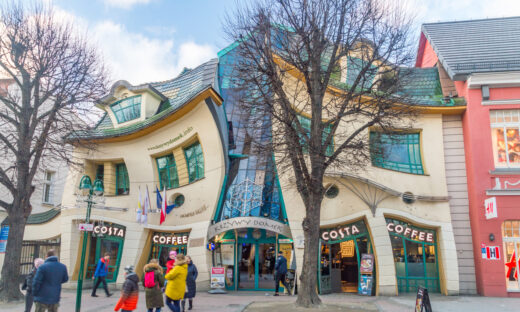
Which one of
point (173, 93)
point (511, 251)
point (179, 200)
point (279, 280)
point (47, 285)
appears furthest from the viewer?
point (173, 93)

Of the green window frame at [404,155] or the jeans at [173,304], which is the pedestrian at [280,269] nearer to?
the green window frame at [404,155]

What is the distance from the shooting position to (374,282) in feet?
52.3

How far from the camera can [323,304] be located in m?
12.3

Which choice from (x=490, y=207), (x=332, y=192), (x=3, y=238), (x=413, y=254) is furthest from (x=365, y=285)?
(x=3, y=238)

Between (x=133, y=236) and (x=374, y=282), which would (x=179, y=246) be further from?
(x=374, y=282)

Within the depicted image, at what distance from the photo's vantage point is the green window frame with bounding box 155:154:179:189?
782 inches

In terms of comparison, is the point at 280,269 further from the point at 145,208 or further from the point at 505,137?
the point at 505,137

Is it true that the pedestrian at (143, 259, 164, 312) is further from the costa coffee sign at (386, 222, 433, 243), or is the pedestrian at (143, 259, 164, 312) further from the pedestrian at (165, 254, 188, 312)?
the costa coffee sign at (386, 222, 433, 243)

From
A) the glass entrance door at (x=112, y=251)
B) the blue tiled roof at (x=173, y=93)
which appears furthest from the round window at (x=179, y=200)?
the blue tiled roof at (x=173, y=93)

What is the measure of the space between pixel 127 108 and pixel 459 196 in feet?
52.8

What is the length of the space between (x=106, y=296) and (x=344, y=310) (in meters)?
9.41

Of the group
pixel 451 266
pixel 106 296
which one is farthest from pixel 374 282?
pixel 106 296

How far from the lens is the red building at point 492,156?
1493 cm

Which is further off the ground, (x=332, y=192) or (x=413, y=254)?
(x=332, y=192)
